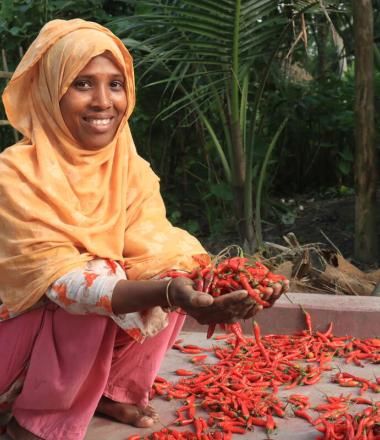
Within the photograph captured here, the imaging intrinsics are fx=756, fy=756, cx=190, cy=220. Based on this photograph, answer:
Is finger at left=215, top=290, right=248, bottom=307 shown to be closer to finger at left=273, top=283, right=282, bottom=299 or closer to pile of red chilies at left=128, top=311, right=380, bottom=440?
finger at left=273, top=283, right=282, bottom=299

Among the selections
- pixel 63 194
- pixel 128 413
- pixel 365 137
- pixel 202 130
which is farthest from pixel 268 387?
pixel 202 130

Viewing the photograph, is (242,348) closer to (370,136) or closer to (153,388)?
(153,388)

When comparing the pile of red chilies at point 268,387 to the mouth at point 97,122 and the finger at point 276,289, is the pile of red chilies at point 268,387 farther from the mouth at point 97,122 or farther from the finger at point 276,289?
the mouth at point 97,122

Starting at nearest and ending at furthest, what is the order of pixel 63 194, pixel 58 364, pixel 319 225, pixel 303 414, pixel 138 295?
pixel 138 295 → pixel 58 364 → pixel 63 194 → pixel 303 414 → pixel 319 225

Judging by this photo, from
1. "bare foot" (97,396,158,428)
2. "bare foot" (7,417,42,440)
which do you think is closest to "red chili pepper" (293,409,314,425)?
"bare foot" (97,396,158,428)

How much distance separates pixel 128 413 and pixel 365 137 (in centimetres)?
298

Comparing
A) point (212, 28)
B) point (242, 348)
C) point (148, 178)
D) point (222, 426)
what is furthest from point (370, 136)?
point (222, 426)

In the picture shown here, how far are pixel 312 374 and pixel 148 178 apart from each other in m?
1.19

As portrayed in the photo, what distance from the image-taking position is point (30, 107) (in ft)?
9.50

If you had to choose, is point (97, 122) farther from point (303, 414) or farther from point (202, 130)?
point (202, 130)

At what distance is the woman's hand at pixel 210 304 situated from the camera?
223 cm

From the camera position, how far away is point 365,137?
205 inches

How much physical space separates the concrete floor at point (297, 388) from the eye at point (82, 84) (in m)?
1.32

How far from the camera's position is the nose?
108 inches
